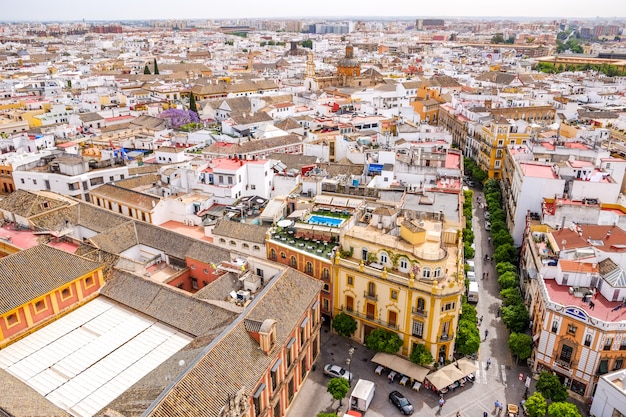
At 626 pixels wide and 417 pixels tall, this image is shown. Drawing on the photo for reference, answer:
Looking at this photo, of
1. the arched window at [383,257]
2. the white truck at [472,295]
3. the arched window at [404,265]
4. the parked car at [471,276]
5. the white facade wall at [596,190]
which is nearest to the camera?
the arched window at [404,265]

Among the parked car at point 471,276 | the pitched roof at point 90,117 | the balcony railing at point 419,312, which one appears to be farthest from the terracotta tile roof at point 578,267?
the pitched roof at point 90,117

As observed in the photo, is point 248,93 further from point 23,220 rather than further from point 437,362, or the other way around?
point 437,362

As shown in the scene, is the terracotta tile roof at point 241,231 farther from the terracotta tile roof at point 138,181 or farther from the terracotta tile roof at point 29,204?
the terracotta tile roof at point 29,204

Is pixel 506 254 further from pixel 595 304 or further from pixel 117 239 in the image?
pixel 117 239

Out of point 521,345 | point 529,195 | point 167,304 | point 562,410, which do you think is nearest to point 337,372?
point 167,304

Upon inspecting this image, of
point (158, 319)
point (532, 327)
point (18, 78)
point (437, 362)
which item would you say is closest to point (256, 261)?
point (158, 319)
